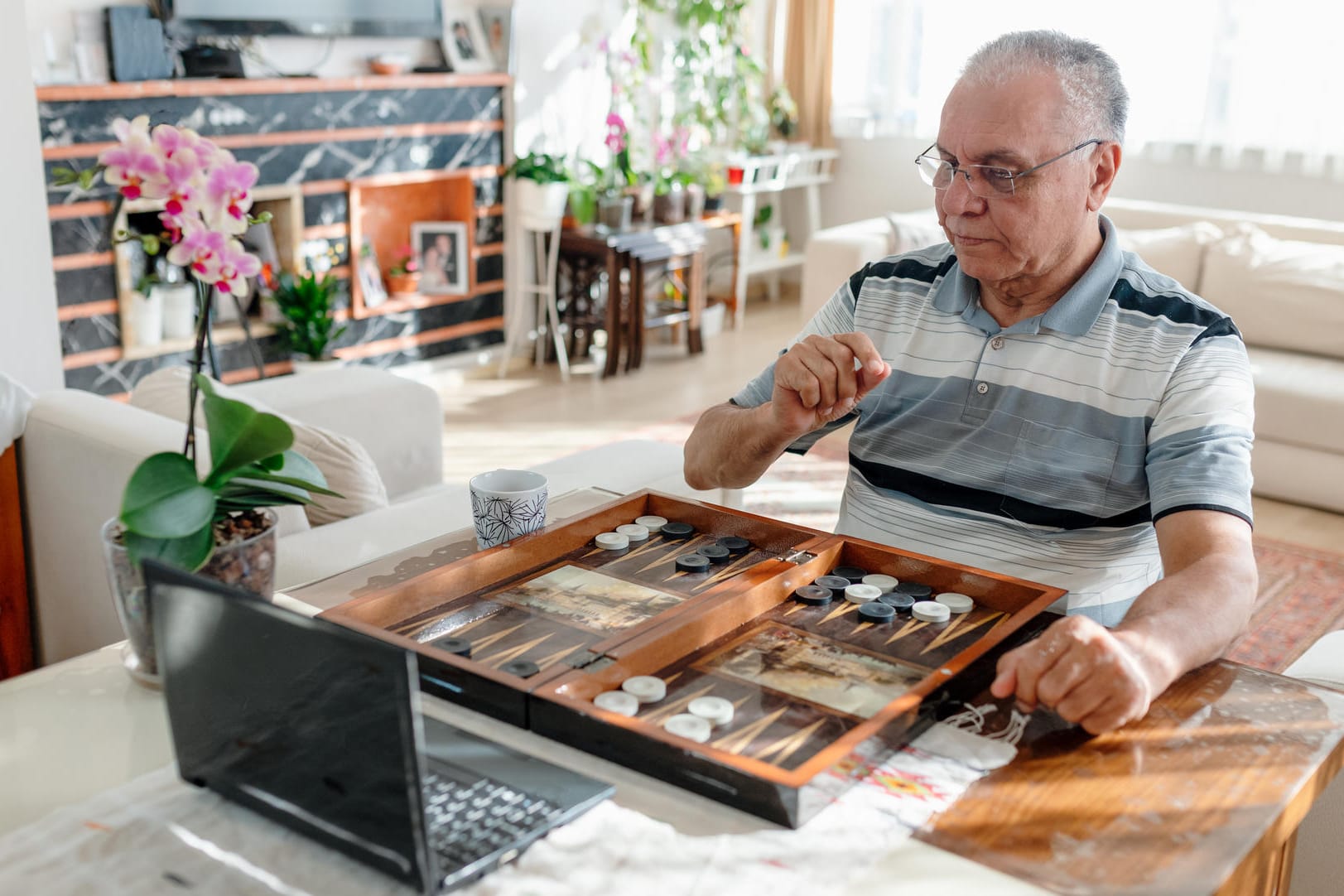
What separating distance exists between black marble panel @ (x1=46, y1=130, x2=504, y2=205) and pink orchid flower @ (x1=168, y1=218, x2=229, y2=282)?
2.88 meters

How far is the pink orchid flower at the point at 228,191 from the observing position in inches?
41.1

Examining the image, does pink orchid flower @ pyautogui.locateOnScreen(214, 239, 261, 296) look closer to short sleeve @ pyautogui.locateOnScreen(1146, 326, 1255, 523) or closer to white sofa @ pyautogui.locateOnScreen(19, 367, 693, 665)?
white sofa @ pyautogui.locateOnScreen(19, 367, 693, 665)

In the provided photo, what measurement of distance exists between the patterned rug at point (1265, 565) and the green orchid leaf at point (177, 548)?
205cm

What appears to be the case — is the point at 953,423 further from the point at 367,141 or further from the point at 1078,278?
the point at 367,141

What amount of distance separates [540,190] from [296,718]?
399cm

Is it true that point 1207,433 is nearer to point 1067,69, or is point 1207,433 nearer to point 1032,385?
point 1032,385

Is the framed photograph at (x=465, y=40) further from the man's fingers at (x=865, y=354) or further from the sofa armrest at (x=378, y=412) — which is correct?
the man's fingers at (x=865, y=354)

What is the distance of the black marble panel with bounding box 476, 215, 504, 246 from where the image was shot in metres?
4.92

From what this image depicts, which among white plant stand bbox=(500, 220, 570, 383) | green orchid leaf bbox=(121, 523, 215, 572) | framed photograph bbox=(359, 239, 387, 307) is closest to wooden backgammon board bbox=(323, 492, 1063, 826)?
green orchid leaf bbox=(121, 523, 215, 572)

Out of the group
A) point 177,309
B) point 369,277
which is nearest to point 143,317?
point 177,309

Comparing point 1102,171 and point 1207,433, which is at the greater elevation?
point 1102,171

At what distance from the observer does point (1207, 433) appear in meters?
1.44

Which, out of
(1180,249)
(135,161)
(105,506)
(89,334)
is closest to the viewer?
(135,161)

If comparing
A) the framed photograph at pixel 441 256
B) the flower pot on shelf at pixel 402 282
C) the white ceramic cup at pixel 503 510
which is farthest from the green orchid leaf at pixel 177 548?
the framed photograph at pixel 441 256
